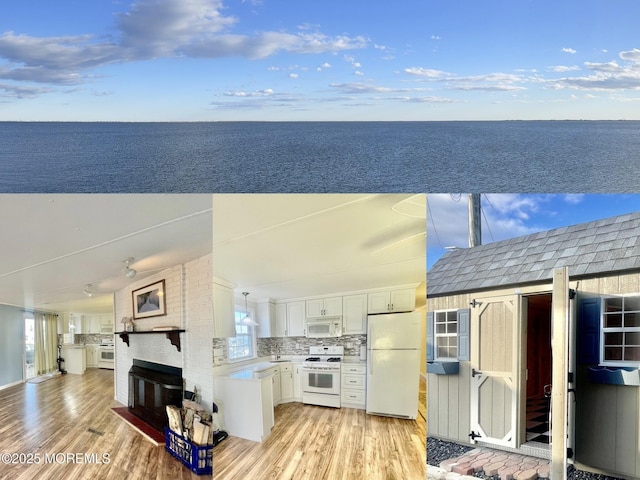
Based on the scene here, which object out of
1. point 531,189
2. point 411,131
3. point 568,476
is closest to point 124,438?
point 568,476

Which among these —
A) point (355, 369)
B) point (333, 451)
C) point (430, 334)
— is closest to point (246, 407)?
point (333, 451)

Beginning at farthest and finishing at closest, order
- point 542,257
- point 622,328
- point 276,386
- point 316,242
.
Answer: point 276,386 → point 316,242 → point 542,257 → point 622,328

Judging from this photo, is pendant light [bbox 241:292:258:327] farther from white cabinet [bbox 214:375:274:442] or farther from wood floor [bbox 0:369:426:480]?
wood floor [bbox 0:369:426:480]

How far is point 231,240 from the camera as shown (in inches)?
125

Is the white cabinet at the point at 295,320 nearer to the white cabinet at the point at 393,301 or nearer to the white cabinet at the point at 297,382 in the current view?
the white cabinet at the point at 297,382

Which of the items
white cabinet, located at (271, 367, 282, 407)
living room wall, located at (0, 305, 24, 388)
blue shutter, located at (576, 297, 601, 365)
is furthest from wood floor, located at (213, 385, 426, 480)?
living room wall, located at (0, 305, 24, 388)

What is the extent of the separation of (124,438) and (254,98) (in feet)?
105

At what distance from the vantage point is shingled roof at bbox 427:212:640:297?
2.92 metres

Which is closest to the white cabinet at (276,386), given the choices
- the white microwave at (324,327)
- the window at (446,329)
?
the white microwave at (324,327)

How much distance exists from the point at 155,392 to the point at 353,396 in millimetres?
1204

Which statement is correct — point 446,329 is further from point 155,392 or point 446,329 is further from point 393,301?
point 155,392

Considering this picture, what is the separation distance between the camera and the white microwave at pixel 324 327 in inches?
127

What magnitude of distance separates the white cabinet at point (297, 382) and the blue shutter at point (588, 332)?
4.77 feet

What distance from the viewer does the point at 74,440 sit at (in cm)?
344
